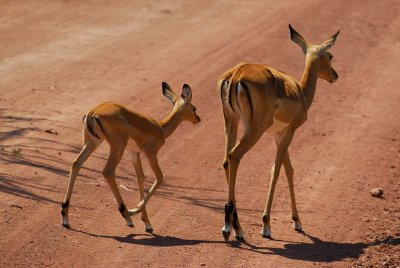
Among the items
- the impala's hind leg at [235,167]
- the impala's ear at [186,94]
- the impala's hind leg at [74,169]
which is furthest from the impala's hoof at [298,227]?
the impala's hind leg at [74,169]

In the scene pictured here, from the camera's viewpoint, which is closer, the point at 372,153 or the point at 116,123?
the point at 116,123

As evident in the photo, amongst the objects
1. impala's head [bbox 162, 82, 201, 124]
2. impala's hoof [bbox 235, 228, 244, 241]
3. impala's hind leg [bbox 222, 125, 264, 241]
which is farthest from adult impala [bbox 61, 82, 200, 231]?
impala's hoof [bbox 235, 228, 244, 241]

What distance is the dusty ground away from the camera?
10922mm

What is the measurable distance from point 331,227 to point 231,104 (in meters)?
2.02

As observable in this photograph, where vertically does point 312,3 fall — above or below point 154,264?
below

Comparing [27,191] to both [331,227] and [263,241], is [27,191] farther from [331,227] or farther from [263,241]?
[331,227]

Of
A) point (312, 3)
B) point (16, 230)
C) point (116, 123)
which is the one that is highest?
point (116, 123)

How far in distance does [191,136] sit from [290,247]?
4683 millimetres

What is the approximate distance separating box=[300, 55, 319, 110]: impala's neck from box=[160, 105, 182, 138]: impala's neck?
5.18ft

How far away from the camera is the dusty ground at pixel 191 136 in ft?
35.8

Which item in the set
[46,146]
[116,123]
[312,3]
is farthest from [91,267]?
[312,3]

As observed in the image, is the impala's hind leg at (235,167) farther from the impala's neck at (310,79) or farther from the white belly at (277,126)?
the impala's neck at (310,79)

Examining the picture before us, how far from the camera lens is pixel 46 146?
1421 centimetres

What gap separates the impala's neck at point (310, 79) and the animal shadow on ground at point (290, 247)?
6.27 ft
